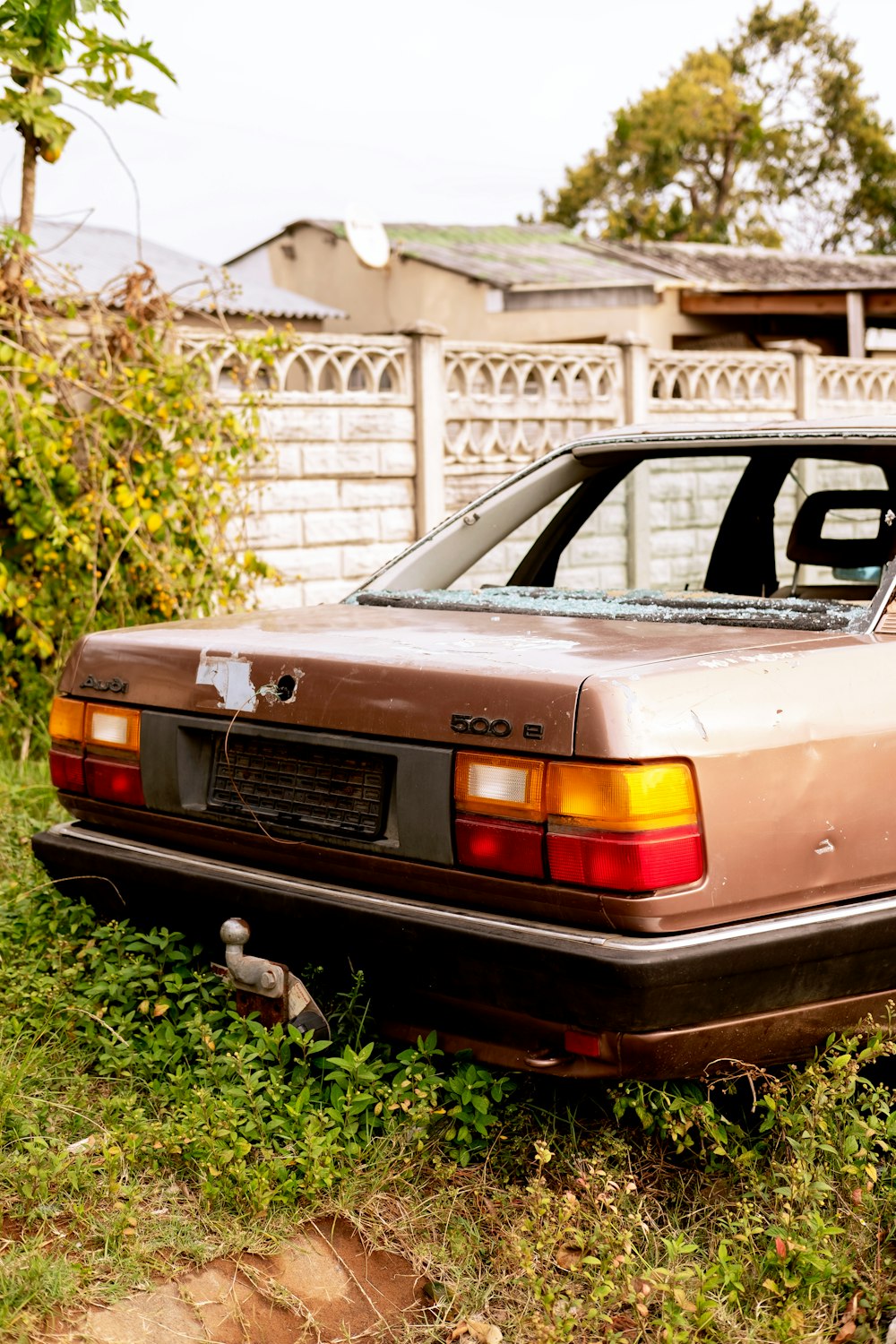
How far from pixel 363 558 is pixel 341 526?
0.88ft

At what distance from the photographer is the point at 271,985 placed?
2928 mm

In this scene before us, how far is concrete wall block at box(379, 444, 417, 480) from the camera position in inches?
349

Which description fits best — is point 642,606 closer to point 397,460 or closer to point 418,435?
point 397,460

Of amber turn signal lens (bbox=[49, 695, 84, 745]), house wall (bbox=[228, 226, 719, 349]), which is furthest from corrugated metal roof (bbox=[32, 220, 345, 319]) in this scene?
amber turn signal lens (bbox=[49, 695, 84, 745])

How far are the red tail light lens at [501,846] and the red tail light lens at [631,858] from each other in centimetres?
4

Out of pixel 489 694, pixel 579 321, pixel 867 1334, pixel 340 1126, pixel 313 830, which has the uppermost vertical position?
pixel 579 321

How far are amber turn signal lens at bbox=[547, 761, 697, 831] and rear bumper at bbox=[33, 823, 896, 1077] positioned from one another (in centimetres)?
19

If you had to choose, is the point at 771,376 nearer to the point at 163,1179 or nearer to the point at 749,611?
A: the point at 749,611

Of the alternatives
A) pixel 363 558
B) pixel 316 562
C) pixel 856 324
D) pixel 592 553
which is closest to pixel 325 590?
pixel 316 562

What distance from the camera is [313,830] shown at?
2938mm

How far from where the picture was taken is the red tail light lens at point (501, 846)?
2580 millimetres

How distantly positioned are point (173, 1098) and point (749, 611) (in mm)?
1568

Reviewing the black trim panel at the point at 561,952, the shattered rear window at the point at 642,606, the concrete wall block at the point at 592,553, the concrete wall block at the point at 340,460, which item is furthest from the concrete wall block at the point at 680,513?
the black trim panel at the point at 561,952

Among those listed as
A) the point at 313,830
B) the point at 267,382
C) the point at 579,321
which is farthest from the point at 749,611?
the point at 579,321
